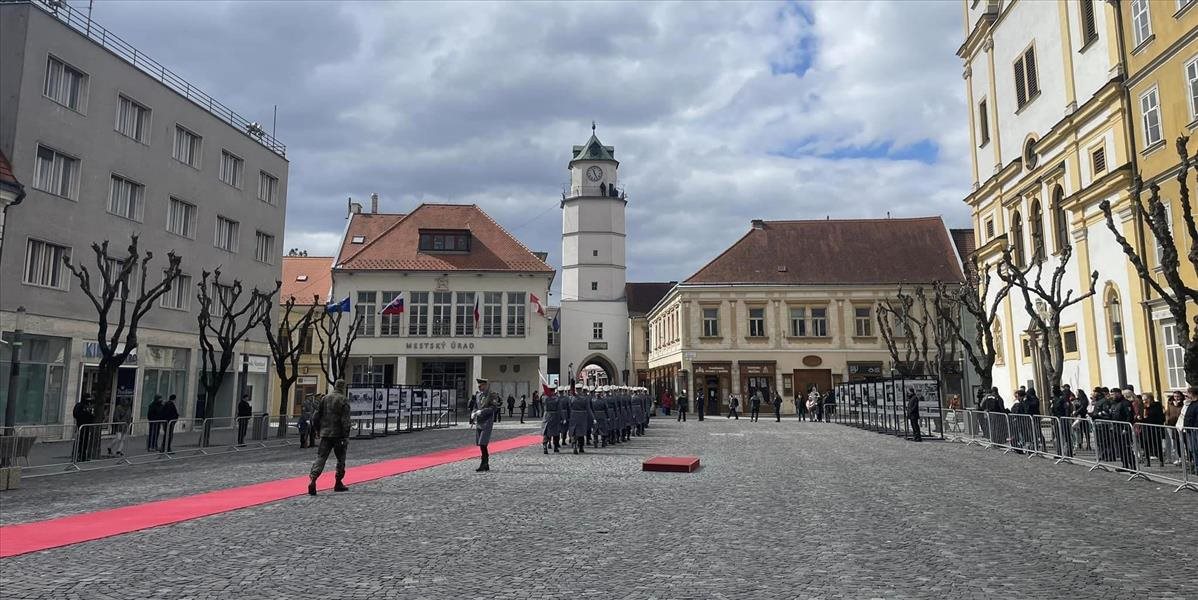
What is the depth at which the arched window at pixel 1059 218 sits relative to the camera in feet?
90.1

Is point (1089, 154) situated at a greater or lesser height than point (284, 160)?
lesser

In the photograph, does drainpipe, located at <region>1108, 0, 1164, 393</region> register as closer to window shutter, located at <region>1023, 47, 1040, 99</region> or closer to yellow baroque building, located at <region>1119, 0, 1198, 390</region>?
yellow baroque building, located at <region>1119, 0, 1198, 390</region>

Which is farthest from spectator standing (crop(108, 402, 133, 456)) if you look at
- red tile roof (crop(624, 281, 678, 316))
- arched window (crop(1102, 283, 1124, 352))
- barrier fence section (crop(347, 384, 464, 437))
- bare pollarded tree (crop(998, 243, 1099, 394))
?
red tile roof (crop(624, 281, 678, 316))

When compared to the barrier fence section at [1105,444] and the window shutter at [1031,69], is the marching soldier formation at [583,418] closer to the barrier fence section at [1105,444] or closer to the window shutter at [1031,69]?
the barrier fence section at [1105,444]

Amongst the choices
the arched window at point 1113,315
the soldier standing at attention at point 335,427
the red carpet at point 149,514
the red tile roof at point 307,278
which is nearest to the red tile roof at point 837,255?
the arched window at point 1113,315

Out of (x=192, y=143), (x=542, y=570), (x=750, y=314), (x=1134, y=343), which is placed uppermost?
(x=192, y=143)

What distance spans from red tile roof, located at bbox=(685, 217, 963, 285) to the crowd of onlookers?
3041 centimetres

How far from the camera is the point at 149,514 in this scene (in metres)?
10.1

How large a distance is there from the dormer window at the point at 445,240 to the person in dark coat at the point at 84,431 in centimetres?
3326

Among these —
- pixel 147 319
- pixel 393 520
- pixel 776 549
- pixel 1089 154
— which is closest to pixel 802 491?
pixel 776 549

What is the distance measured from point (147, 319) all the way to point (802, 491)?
26652 millimetres

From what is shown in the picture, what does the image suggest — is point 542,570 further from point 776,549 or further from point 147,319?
point 147,319

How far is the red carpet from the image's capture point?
27.4 ft

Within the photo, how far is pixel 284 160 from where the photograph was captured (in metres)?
38.3
